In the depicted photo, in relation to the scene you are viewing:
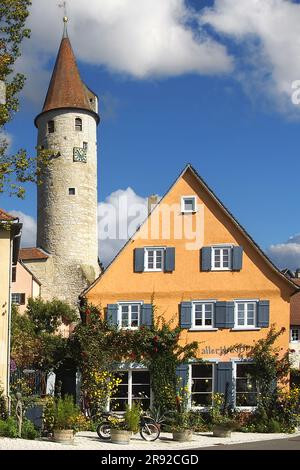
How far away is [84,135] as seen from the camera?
233 feet

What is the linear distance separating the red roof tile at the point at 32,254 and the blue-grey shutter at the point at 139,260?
131 ft

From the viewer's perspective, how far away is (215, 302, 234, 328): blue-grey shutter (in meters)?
28.9

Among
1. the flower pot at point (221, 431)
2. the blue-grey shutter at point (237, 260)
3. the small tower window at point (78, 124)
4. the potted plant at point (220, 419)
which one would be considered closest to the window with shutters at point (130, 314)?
the blue-grey shutter at point (237, 260)

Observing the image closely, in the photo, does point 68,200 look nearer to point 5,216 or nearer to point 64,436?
point 5,216

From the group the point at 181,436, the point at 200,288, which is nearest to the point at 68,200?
Result: the point at 200,288

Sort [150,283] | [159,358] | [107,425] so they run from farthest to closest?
[150,283], [159,358], [107,425]

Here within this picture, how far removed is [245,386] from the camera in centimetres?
2836

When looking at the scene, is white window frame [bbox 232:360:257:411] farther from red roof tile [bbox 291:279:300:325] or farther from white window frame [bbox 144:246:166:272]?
red roof tile [bbox 291:279:300:325]

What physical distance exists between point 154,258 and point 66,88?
45.6 m
